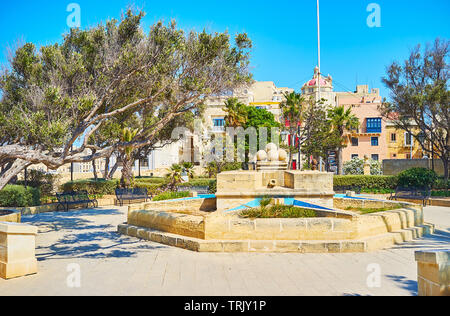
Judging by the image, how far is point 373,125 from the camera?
5056cm

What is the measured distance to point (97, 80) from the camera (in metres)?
10.3

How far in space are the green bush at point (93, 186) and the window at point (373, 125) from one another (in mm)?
41294

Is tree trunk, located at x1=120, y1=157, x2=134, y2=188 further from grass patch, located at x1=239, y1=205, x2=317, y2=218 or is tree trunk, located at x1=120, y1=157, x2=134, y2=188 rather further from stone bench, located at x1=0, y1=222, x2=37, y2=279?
stone bench, located at x1=0, y1=222, x2=37, y2=279

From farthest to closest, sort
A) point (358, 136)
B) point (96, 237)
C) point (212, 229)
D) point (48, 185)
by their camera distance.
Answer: point (358, 136) → point (48, 185) → point (96, 237) → point (212, 229)

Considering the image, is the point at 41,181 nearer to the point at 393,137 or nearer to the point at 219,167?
the point at 219,167

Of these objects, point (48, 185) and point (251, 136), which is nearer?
point (48, 185)

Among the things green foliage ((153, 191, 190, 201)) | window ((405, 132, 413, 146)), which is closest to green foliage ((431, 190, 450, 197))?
green foliage ((153, 191, 190, 201))

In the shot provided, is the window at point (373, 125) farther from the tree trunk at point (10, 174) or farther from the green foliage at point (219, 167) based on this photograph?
the tree trunk at point (10, 174)

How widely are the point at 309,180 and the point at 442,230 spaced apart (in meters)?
4.06

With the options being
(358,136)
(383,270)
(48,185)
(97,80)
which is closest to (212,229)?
(383,270)

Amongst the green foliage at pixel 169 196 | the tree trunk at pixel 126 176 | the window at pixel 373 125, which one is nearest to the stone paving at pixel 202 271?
the green foliage at pixel 169 196

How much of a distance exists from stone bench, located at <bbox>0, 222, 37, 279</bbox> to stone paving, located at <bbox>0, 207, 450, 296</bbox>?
18 centimetres

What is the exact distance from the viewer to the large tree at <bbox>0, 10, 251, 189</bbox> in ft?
30.1
